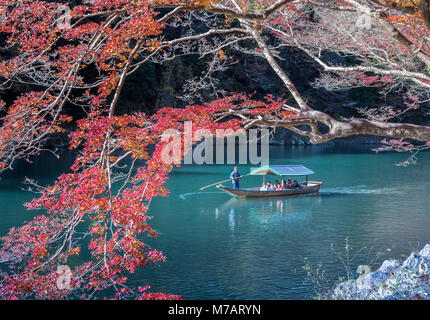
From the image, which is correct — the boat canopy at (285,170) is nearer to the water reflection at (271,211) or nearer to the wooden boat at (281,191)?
the wooden boat at (281,191)

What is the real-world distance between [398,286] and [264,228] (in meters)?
7.46

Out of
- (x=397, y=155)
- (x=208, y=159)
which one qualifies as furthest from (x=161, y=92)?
(x=397, y=155)

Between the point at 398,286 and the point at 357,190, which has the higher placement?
the point at 398,286

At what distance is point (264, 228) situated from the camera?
515 inches

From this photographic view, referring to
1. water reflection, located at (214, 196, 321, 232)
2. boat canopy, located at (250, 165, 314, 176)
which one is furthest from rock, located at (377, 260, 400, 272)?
boat canopy, located at (250, 165, 314, 176)

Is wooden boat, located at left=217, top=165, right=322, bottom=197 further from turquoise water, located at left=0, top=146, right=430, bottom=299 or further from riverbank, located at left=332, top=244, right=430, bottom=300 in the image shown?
riverbank, located at left=332, top=244, right=430, bottom=300

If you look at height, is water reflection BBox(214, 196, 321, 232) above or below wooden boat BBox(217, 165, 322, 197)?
below

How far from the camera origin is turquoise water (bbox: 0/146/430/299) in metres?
8.98

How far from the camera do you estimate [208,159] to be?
2948cm

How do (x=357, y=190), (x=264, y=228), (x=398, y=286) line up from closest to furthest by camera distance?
(x=398, y=286) < (x=264, y=228) < (x=357, y=190)

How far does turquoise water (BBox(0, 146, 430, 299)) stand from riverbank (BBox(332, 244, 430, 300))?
1931 millimetres

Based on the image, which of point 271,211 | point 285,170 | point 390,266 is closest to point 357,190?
point 285,170

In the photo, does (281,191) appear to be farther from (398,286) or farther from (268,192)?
(398,286)
